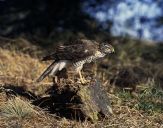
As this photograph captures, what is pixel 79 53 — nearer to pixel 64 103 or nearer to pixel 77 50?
pixel 77 50

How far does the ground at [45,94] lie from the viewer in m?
7.12

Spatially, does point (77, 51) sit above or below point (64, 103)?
above

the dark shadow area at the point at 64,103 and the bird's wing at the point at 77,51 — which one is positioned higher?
the bird's wing at the point at 77,51

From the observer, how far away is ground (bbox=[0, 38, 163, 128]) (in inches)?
280

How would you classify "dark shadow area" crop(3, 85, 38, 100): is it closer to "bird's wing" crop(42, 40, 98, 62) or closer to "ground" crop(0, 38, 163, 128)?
"ground" crop(0, 38, 163, 128)

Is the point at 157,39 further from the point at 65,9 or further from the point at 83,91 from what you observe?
the point at 83,91

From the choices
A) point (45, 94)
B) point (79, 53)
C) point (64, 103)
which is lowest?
point (45, 94)

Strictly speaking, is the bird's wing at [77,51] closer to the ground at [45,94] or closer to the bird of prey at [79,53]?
the bird of prey at [79,53]

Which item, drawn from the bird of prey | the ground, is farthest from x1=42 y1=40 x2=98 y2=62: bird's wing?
the ground

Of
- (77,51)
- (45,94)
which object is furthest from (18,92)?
(77,51)

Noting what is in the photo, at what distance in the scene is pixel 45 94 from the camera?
8539 millimetres

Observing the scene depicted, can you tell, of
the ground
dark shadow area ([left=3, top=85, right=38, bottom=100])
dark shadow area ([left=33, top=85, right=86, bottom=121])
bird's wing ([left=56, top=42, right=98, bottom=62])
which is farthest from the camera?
dark shadow area ([left=3, top=85, right=38, bottom=100])

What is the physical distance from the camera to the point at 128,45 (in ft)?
53.8

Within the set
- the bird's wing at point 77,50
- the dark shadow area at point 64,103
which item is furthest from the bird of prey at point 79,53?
the dark shadow area at point 64,103
